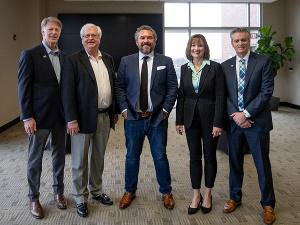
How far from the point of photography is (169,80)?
308 cm

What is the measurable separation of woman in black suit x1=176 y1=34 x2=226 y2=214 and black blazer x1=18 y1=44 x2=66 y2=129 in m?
1.08

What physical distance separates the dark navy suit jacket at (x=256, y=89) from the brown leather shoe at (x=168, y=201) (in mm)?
913

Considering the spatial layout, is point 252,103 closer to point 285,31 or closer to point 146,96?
point 146,96

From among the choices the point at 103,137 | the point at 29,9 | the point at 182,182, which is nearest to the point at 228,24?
the point at 29,9

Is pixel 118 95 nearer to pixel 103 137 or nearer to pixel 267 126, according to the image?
pixel 103 137

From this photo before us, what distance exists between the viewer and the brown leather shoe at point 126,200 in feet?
10.3

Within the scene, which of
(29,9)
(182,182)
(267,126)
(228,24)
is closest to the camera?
(267,126)

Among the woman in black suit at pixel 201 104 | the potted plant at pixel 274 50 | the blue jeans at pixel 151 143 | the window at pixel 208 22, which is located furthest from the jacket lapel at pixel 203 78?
the window at pixel 208 22

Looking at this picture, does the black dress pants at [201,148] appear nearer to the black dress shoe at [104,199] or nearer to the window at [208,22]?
the black dress shoe at [104,199]

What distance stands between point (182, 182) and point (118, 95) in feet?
4.51

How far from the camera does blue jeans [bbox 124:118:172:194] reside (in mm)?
3082

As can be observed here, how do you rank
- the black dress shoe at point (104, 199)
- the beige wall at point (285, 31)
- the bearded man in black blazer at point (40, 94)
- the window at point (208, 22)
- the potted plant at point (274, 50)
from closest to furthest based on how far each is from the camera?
the bearded man in black blazer at point (40, 94) → the black dress shoe at point (104, 199) → the potted plant at point (274, 50) → the beige wall at point (285, 31) → the window at point (208, 22)

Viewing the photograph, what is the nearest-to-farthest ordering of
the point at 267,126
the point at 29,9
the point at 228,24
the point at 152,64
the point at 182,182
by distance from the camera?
the point at 267,126 → the point at 152,64 → the point at 182,182 → the point at 29,9 → the point at 228,24

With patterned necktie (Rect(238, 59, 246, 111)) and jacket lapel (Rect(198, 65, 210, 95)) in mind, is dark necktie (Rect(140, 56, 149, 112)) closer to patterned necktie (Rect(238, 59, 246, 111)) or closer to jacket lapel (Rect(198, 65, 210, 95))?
jacket lapel (Rect(198, 65, 210, 95))
